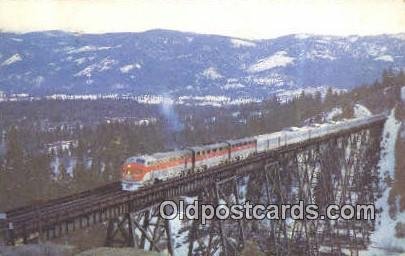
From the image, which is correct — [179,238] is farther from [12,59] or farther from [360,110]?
[360,110]

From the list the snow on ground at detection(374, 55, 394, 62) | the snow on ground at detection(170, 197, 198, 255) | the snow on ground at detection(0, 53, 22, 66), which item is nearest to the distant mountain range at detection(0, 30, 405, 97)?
the snow on ground at detection(0, 53, 22, 66)

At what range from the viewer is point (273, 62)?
2550 centimetres

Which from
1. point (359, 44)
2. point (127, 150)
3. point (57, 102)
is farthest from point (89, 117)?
point (359, 44)

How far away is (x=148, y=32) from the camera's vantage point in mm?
23188

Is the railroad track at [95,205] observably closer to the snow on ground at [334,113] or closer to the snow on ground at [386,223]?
the snow on ground at [386,223]

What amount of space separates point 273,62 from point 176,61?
4378mm

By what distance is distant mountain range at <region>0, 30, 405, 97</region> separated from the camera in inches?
852

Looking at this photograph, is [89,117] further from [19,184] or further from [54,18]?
[54,18]

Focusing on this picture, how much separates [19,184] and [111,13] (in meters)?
8.40

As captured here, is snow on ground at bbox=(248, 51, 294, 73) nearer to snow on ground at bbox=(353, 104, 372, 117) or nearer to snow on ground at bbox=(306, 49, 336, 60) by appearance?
snow on ground at bbox=(306, 49, 336, 60)

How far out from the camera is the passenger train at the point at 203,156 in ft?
72.6

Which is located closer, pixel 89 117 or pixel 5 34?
pixel 5 34

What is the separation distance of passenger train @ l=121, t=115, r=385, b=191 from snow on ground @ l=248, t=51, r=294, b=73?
4422mm

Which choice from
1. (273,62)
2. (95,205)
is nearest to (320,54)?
(273,62)
